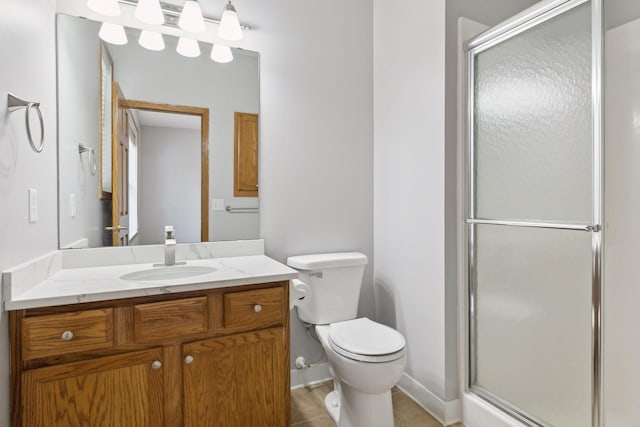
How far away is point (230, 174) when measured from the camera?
6.48 ft

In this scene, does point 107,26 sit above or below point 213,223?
above

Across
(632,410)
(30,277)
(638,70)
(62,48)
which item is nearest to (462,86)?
(638,70)

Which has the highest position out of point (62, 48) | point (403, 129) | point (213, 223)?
point (62, 48)

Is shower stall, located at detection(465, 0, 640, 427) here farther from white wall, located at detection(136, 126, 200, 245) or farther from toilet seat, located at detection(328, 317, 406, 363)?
white wall, located at detection(136, 126, 200, 245)

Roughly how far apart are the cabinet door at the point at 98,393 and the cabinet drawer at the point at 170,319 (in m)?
0.07

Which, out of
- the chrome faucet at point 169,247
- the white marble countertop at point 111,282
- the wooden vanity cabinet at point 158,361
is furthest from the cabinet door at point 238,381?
the chrome faucet at point 169,247

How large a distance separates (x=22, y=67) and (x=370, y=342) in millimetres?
1749

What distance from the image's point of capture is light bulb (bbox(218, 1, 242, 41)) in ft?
6.06

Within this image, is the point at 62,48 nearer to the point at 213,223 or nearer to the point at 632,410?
the point at 213,223

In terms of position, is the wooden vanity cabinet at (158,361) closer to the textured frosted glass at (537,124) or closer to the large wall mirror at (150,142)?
the large wall mirror at (150,142)

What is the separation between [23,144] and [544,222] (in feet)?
6.64

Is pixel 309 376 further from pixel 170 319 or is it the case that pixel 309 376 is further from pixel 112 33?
pixel 112 33

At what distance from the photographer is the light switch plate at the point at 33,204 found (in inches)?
50.6

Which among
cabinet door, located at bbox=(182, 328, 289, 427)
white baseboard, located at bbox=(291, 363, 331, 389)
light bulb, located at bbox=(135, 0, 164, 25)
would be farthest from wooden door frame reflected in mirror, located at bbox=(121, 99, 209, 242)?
white baseboard, located at bbox=(291, 363, 331, 389)
